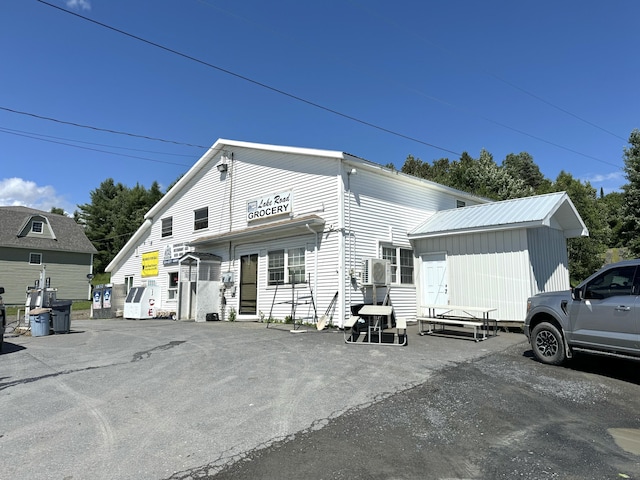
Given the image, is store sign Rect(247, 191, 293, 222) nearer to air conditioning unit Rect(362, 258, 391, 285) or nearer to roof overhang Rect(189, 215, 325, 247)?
roof overhang Rect(189, 215, 325, 247)

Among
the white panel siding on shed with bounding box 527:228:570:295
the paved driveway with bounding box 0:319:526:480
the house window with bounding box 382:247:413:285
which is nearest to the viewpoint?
the paved driveway with bounding box 0:319:526:480

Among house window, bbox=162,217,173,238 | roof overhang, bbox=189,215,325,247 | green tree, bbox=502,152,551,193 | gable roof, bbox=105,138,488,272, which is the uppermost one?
green tree, bbox=502,152,551,193

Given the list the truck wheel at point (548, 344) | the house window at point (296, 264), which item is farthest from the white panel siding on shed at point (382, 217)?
the truck wheel at point (548, 344)

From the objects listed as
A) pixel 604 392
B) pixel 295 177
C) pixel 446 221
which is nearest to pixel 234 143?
pixel 295 177

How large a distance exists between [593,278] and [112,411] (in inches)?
312

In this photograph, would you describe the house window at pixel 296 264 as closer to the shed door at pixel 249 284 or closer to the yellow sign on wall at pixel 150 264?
the shed door at pixel 249 284

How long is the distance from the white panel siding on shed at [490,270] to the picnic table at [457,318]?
1.30 feet

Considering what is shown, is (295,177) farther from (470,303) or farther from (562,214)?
(562,214)

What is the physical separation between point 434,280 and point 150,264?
15.5 meters

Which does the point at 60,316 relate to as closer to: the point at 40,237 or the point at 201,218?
the point at 201,218

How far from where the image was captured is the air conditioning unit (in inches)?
506

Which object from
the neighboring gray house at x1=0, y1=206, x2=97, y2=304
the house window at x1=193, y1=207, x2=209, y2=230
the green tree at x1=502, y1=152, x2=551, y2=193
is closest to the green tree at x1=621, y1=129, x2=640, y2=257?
the green tree at x1=502, y1=152, x2=551, y2=193

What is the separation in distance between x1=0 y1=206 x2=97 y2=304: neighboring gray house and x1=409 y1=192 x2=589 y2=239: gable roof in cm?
2885

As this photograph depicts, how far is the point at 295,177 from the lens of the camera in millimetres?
14906
